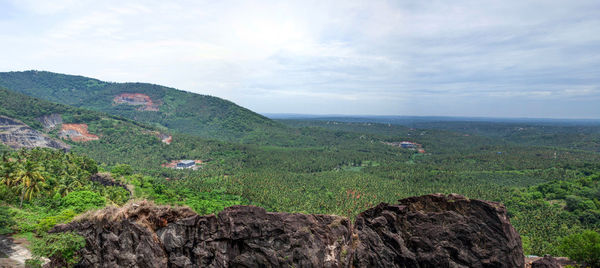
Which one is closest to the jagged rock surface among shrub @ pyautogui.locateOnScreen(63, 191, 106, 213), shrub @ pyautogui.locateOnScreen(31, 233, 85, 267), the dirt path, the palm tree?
shrub @ pyautogui.locateOnScreen(31, 233, 85, 267)

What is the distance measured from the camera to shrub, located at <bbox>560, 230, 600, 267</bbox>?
3400cm

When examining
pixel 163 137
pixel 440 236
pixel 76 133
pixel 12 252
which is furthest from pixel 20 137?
pixel 440 236

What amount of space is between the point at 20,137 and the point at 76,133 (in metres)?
35.7

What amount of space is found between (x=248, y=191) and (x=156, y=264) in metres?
63.6

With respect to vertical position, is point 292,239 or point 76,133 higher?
point 76,133

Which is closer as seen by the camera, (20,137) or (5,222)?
(5,222)

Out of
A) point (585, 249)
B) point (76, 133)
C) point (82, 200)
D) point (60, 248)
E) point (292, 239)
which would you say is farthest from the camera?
point (76, 133)

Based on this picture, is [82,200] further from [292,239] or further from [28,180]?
[292,239]

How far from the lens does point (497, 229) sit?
2370 centimetres

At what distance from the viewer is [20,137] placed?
102m

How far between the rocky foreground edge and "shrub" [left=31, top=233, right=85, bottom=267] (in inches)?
28.4

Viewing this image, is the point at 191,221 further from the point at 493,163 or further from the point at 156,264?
the point at 493,163

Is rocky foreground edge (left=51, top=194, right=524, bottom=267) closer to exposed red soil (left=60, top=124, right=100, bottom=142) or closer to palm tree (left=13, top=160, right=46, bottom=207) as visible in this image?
palm tree (left=13, top=160, right=46, bottom=207)

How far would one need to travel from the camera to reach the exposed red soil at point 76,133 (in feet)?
436
